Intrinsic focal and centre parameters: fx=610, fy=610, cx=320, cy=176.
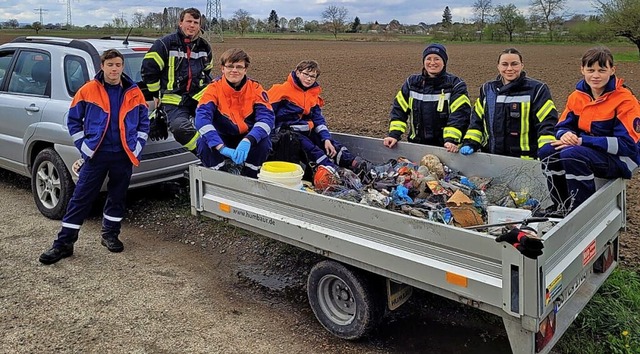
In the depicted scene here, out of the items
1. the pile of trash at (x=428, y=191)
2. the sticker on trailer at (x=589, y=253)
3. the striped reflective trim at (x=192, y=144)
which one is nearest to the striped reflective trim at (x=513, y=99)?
the pile of trash at (x=428, y=191)

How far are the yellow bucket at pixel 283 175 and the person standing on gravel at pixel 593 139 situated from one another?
1.80 m

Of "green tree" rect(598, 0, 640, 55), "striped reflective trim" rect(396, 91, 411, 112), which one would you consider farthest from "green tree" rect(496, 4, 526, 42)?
"striped reflective trim" rect(396, 91, 411, 112)

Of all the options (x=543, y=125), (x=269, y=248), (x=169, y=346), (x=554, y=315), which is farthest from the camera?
(x=269, y=248)

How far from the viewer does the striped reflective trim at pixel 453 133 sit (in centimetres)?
538

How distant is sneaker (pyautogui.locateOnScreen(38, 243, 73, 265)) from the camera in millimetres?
5164

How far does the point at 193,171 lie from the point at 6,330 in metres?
1.65

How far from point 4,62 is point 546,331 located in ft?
21.6

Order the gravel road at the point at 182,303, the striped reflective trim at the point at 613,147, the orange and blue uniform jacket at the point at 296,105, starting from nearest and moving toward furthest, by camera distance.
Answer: the gravel road at the point at 182,303, the striped reflective trim at the point at 613,147, the orange and blue uniform jacket at the point at 296,105

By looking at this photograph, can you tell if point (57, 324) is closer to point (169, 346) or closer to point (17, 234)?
point (169, 346)

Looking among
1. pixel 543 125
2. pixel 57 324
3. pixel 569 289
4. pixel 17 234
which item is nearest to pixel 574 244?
pixel 569 289

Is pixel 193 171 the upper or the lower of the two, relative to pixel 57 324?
upper

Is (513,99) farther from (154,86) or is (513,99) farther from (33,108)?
(33,108)

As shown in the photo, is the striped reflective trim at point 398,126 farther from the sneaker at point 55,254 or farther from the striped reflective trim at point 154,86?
the sneaker at point 55,254

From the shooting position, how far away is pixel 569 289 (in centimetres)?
338
